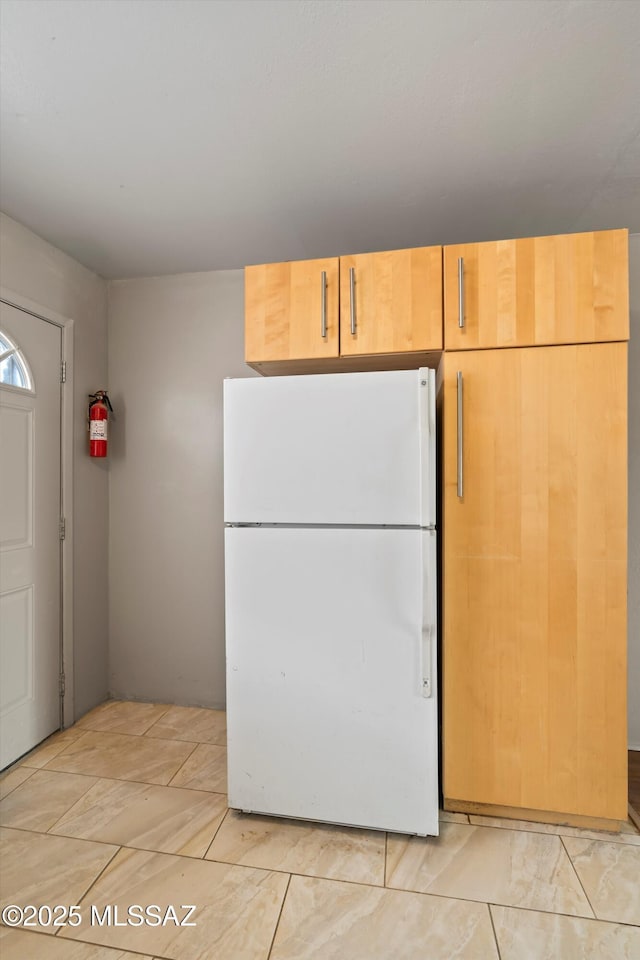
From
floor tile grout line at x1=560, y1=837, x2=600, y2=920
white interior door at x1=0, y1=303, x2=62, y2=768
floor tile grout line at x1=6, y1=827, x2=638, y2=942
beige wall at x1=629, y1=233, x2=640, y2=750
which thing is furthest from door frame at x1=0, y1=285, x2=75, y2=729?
beige wall at x1=629, y1=233, x2=640, y2=750

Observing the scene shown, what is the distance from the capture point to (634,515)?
2314 mm

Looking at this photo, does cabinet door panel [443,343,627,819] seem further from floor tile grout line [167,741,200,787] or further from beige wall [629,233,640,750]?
floor tile grout line [167,741,200,787]

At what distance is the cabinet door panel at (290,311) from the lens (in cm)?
188

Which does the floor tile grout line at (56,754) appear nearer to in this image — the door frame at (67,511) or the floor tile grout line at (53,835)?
the door frame at (67,511)

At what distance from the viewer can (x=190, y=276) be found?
275 cm

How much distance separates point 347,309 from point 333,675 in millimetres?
1386

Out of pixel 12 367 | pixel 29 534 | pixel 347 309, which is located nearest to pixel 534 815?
pixel 347 309

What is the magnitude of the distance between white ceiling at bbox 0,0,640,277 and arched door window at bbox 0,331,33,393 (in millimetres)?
577

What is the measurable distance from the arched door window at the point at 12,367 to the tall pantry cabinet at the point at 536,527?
1.91 m

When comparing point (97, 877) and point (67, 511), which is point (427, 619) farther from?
point (67, 511)

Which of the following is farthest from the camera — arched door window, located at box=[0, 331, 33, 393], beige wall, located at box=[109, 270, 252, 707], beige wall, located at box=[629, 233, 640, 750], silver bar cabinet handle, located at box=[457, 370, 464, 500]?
beige wall, located at box=[109, 270, 252, 707]

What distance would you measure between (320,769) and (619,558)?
1313 mm

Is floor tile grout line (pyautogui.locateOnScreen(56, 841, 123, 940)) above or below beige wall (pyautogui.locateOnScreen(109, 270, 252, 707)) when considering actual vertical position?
below

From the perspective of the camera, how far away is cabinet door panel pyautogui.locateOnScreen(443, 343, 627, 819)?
1.70 meters
